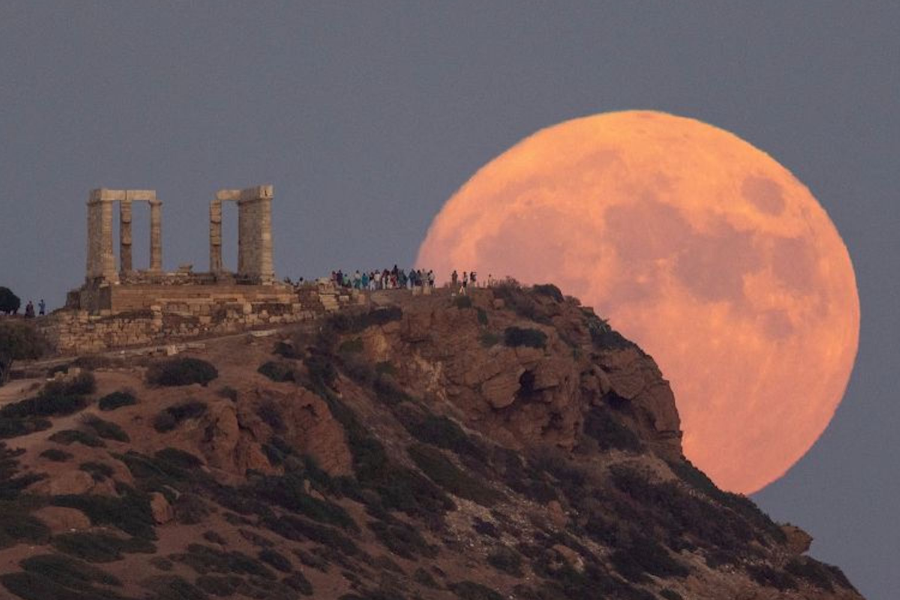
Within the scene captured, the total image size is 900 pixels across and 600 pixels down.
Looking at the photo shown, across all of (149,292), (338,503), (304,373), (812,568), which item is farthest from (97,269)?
(812,568)

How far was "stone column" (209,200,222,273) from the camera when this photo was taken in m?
121

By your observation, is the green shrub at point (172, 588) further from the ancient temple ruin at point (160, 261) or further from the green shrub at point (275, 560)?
the ancient temple ruin at point (160, 261)

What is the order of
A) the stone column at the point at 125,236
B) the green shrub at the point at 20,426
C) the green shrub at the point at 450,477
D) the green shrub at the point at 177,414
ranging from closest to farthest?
the green shrub at the point at 20,426 < the green shrub at the point at 177,414 < the green shrub at the point at 450,477 < the stone column at the point at 125,236

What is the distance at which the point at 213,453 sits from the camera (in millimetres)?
95062

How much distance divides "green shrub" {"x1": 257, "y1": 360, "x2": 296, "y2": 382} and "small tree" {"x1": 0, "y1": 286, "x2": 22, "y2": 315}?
67.3ft

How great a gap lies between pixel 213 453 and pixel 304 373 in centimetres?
1134

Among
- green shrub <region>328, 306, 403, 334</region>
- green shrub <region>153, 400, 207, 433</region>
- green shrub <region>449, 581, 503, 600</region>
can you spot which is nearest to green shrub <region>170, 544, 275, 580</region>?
green shrub <region>449, 581, 503, 600</region>

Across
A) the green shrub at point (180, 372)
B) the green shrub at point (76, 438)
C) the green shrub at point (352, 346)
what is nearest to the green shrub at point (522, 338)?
the green shrub at point (352, 346)

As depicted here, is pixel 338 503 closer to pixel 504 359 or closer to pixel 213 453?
pixel 213 453

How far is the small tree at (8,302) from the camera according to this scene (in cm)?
12094

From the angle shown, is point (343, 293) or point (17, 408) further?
point (343, 293)

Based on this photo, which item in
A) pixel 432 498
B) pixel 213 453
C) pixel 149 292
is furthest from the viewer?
pixel 149 292

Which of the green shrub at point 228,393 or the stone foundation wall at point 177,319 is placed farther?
the stone foundation wall at point 177,319

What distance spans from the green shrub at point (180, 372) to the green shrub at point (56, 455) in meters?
10.7
